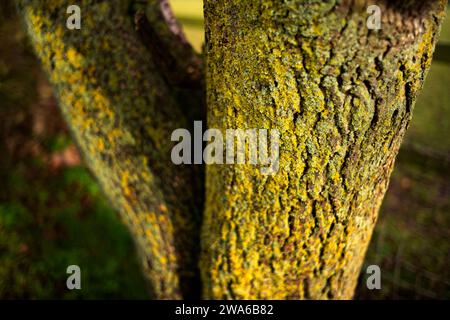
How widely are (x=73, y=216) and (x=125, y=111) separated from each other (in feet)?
7.96

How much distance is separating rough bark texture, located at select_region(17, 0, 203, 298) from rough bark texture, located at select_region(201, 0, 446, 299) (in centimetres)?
30

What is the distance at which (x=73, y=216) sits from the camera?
136 inches

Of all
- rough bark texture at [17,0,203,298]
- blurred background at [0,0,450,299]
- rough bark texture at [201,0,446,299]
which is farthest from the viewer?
blurred background at [0,0,450,299]

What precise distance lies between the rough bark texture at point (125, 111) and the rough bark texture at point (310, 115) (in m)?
0.30

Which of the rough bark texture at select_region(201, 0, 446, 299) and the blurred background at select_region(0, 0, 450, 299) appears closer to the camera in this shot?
the rough bark texture at select_region(201, 0, 446, 299)

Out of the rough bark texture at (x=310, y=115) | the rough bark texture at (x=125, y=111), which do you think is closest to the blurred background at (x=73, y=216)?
the rough bark texture at (x=125, y=111)

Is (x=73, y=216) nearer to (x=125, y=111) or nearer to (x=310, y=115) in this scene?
(x=125, y=111)

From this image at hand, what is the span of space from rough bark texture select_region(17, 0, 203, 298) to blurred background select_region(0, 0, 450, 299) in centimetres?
80

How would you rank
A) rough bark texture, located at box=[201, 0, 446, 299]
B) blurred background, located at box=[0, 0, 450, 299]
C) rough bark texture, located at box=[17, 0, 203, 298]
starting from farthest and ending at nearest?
blurred background, located at box=[0, 0, 450, 299]
rough bark texture, located at box=[17, 0, 203, 298]
rough bark texture, located at box=[201, 0, 446, 299]

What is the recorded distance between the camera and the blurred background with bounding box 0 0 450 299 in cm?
274

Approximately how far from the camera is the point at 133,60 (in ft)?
4.86

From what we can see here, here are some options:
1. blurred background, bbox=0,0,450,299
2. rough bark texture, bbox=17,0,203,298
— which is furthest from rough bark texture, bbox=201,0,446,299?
blurred background, bbox=0,0,450,299

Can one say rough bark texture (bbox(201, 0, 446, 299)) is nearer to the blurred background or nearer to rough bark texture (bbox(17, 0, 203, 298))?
rough bark texture (bbox(17, 0, 203, 298))
